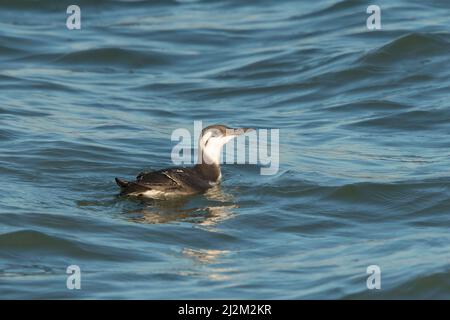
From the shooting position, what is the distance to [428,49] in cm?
1962

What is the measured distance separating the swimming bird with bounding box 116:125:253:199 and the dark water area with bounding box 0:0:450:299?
165 millimetres

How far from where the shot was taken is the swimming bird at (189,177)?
40.7 ft

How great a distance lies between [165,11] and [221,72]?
4154 mm

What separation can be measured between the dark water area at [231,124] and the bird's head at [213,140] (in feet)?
1.17

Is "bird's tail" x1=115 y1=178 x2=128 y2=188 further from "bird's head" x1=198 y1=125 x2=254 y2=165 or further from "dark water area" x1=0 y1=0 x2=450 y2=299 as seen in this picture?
"bird's head" x1=198 y1=125 x2=254 y2=165

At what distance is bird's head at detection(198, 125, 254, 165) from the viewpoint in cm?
1364

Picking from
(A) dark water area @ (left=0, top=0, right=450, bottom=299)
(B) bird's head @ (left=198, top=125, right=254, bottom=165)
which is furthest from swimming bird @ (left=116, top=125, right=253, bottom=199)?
(A) dark water area @ (left=0, top=0, right=450, bottom=299)

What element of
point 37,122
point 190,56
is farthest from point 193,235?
point 190,56

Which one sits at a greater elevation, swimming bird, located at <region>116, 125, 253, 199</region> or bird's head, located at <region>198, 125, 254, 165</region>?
bird's head, located at <region>198, 125, 254, 165</region>

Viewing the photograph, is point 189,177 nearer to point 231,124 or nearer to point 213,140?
point 213,140

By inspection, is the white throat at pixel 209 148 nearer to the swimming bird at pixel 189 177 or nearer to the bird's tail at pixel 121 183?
the swimming bird at pixel 189 177

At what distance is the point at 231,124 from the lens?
54.1 feet

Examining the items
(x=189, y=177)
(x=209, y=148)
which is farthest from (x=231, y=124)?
(x=189, y=177)

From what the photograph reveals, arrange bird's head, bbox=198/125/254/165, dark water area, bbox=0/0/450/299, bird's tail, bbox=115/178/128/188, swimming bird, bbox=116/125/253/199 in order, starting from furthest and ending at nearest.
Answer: bird's head, bbox=198/125/254/165
swimming bird, bbox=116/125/253/199
bird's tail, bbox=115/178/128/188
dark water area, bbox=0/0/450/299
